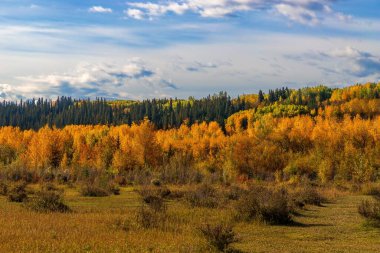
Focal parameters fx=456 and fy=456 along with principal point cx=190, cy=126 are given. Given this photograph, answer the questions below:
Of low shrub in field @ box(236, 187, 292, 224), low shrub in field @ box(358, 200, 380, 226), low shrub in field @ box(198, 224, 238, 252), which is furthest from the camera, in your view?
low shrub in field @ box(236, 187, 292, 224)

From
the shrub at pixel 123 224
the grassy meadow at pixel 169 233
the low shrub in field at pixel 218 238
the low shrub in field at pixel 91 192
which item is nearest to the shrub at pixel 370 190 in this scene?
the grassy meadow at pixel 169 233

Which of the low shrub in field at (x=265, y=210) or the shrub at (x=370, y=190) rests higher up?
the low shrub in field at (x=265, y=210)

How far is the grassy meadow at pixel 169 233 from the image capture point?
16.7m

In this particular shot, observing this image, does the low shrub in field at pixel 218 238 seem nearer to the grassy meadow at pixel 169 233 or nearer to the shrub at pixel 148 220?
the grassy meadow at pixel 169 233

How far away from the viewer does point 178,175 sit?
64562 mm

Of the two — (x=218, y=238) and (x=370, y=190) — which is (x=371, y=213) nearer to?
(x=218, y=238)

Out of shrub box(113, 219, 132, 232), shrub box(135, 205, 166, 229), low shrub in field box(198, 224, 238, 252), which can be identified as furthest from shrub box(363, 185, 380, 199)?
low shrub in field box(198, 224, 238, 252)

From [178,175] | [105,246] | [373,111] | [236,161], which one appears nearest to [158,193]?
[105,246]

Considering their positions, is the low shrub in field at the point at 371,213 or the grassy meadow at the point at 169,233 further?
the low shrub in field at the point at 371,213

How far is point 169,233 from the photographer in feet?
65.2

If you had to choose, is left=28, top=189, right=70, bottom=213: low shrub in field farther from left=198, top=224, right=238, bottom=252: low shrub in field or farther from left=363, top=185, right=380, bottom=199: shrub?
left=363, top=185, right=380, bottom=199: shrub

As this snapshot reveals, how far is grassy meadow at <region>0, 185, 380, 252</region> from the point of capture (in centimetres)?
1666

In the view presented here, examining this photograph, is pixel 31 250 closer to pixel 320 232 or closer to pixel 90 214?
pixel 90 214

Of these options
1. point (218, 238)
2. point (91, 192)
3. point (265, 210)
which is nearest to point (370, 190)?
point (265, 210)
